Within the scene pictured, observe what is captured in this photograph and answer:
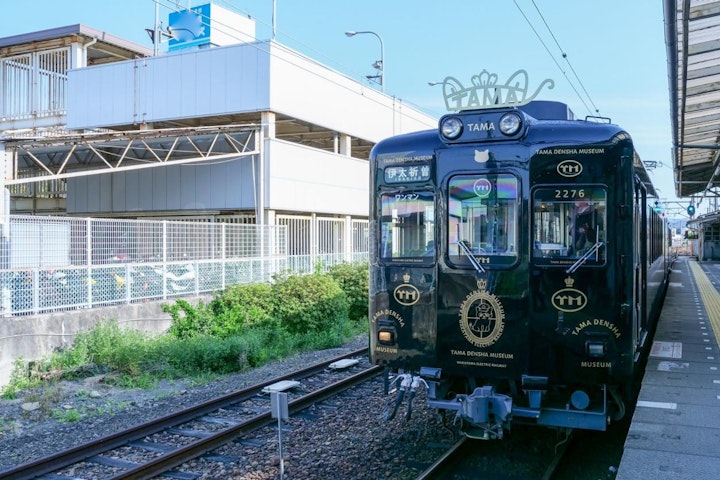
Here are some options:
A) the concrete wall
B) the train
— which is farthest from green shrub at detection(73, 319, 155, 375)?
the train

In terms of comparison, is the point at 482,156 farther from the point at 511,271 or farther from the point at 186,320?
the point at 186,320

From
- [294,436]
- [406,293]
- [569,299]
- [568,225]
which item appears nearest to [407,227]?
[406,293]

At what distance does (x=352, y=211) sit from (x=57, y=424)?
16.7 meters

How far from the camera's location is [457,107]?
6.36m

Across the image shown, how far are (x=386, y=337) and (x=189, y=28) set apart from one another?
19349mm

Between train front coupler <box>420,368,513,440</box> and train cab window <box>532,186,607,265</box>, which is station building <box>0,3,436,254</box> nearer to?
train cab window <box>532,186,607,265</box>

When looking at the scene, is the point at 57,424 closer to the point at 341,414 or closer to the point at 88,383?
the point at 88,383

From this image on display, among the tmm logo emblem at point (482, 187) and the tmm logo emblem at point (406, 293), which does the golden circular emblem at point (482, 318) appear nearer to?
the tmm logo emblem at point (406, 293)

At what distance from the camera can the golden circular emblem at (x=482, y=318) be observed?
5727mm

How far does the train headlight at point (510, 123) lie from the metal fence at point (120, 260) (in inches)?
342

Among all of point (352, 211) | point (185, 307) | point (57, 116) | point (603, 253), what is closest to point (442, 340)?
point (603, 253)

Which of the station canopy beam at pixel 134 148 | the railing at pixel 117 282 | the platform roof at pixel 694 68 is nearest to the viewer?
the platform roof at pixel 694 68

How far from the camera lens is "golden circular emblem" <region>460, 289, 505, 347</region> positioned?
5.73 m

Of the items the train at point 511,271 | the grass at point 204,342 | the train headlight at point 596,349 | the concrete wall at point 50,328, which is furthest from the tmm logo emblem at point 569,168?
the concrete wall at point 50,328
